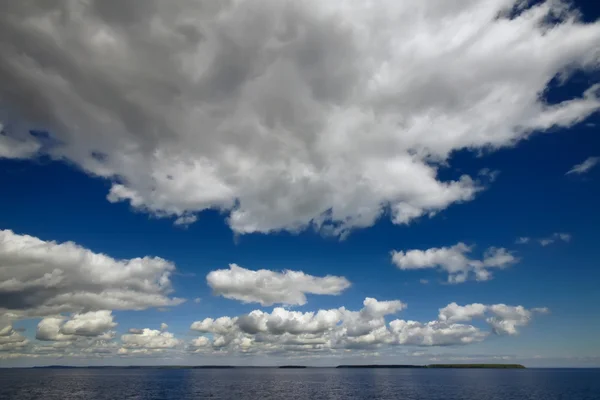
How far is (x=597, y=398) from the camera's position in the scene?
6324 inches

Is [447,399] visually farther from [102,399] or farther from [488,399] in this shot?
[102,399]

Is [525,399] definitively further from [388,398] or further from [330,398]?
[330,398]

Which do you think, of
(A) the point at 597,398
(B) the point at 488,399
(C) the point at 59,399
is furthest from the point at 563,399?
(C) the point at 59,399

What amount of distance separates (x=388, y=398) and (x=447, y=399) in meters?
24.8

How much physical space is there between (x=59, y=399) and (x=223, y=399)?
6974 centimetres

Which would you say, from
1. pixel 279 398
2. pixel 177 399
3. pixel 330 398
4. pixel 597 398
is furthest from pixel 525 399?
pixel 177 399

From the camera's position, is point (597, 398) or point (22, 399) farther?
point (597, 398)

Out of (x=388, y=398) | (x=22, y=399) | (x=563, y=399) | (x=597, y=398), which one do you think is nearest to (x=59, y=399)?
(x=22, y=399)

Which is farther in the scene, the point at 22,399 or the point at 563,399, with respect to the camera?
the point at 563,399

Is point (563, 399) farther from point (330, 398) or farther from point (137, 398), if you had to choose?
point (137, 398)

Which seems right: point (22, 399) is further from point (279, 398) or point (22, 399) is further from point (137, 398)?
point (279, 398)

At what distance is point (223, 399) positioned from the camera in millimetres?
152500

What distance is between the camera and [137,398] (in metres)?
153

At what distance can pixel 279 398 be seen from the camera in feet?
509
